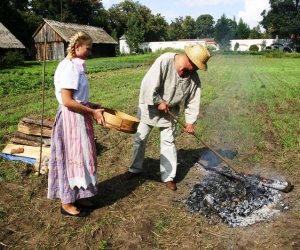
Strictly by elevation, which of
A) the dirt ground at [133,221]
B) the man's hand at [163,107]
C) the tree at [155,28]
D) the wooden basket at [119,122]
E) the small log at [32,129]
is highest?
the tree at [155,28]

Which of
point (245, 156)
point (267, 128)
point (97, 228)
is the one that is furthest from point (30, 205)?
point (267, 128)

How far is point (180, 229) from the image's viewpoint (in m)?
3.89


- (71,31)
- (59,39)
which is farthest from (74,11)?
(59,39)

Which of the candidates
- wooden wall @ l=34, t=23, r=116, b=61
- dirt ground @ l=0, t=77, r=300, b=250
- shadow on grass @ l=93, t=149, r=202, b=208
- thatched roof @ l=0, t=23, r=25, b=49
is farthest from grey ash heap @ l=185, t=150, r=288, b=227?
wooden wall @ l=34, t=23, r=116, b=61

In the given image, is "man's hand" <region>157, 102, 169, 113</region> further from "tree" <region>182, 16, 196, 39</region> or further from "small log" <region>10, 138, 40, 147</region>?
"tree" <region>182, 16, 196, 39</region>

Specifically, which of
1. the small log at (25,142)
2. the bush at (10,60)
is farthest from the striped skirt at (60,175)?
the bush at (10,60)

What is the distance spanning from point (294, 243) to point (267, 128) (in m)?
4.83

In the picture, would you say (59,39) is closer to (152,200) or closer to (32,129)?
(32,129)

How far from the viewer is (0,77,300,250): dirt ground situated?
363cm

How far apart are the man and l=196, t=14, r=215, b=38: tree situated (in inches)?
4092

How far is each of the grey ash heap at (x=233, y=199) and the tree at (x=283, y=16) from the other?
66.2 m

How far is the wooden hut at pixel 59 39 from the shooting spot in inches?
1583

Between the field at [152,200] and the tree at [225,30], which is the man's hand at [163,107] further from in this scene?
the tree at [225,30]

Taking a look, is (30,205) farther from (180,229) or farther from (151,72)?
(151,72)
